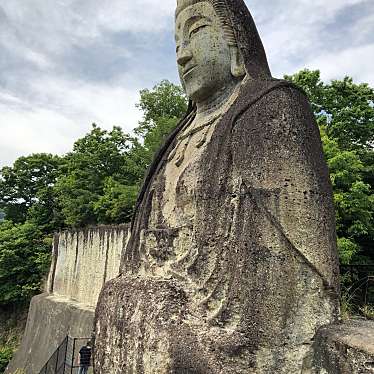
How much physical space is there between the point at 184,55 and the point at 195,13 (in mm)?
281

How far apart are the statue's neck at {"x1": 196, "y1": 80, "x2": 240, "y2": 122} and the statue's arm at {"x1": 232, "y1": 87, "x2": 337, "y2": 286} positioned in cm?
42

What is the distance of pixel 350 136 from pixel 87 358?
1310 cm

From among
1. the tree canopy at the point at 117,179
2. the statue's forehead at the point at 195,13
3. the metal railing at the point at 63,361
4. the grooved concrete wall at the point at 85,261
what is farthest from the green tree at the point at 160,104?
the statue's forehead at the point at 195,13

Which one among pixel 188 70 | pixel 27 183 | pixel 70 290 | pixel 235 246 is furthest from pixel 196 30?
pixel 27 183

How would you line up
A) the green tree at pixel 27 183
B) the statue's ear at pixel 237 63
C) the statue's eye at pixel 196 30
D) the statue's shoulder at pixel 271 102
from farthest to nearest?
the green tree at pixel 27 183 < the statue's eye at pixel 196 30 < the statue's ear at pixel 237 63 < the statue's shoulder at pixel 271 102

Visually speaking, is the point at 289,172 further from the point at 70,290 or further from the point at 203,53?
the point at 70,290

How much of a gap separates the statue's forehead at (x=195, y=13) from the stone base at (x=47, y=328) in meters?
15.5

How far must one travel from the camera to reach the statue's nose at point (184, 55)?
9.68ft

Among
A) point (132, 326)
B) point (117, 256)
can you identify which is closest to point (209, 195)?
point (132, 326)

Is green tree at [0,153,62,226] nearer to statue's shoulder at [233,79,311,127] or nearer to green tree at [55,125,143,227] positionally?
green tree at [55,125,143,227]

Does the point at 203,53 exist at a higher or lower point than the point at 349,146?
lower

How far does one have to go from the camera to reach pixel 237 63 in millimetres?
2850

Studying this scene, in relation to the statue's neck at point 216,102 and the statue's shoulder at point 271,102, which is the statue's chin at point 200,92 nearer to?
the statue's neck at point 216,102

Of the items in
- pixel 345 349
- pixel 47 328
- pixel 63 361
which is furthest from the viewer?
pixel 47 328
